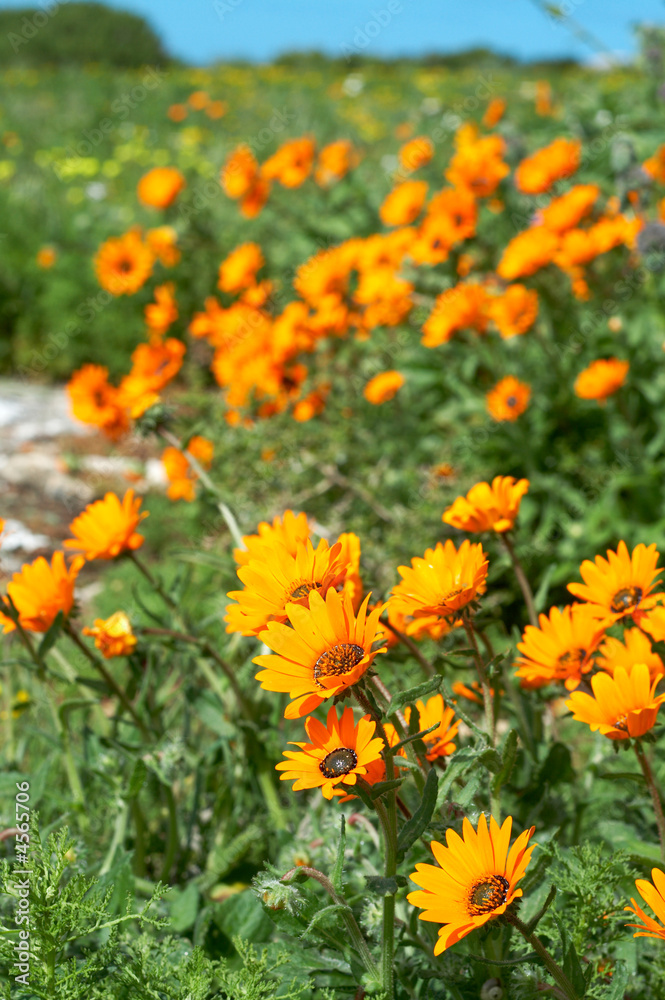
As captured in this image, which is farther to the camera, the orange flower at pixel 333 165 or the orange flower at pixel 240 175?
the orange flower at pixel 333 165

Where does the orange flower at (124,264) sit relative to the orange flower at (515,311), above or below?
below

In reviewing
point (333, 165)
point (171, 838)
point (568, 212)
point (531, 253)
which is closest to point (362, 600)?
point (171, 838)

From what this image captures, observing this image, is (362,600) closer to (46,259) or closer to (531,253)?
(531,253)

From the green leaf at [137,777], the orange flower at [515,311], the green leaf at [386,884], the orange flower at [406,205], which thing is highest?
the orange flower at [406,205]

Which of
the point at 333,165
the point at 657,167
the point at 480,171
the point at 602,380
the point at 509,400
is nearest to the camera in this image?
the point at 602,380

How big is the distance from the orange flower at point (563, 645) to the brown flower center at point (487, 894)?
14.2 inches

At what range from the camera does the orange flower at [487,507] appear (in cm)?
138

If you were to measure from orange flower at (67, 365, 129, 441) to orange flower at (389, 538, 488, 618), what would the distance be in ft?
7.03

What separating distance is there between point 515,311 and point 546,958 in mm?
2147

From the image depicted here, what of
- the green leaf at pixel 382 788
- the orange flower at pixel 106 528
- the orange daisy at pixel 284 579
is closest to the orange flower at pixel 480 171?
the orange flower at pixel 106 528

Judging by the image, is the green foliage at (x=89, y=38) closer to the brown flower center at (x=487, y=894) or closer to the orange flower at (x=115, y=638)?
the orange flower at (x=115, y=638)

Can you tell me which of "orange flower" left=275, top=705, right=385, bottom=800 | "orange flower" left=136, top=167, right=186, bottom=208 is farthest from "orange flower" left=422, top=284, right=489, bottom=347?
"orange flower" left=136, top=167, right=186, bottom=208

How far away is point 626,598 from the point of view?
1.27m

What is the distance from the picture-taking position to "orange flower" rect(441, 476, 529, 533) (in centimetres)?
138
